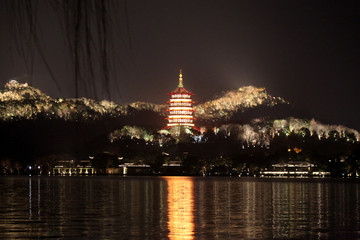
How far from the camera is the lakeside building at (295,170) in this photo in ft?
563

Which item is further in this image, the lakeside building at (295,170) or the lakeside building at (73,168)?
the lakeside building at (73,168)

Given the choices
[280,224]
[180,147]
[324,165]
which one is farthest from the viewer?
[180,147]

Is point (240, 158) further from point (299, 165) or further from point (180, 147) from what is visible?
point (180, 147)

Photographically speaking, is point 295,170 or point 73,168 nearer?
point 295,170

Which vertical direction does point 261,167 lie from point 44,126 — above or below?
below

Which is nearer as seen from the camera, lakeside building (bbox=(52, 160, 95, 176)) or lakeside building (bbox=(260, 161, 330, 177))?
lakeside building (bbox=(260, 161, 330, 177))

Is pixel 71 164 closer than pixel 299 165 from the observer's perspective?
No

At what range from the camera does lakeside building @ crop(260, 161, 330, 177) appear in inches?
6751

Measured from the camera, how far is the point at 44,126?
594 ft

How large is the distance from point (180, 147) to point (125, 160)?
1972 cm

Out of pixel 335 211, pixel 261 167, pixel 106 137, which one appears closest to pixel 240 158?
pixel 261 167

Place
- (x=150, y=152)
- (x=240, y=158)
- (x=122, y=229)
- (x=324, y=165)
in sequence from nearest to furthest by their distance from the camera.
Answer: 1. (x=122, y=229)
2. (x=324, y=165)
3. (x=240, y=158)
4. (x=150, y=152)

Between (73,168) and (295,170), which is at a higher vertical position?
(73,168)

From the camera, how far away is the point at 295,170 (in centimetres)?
17500
